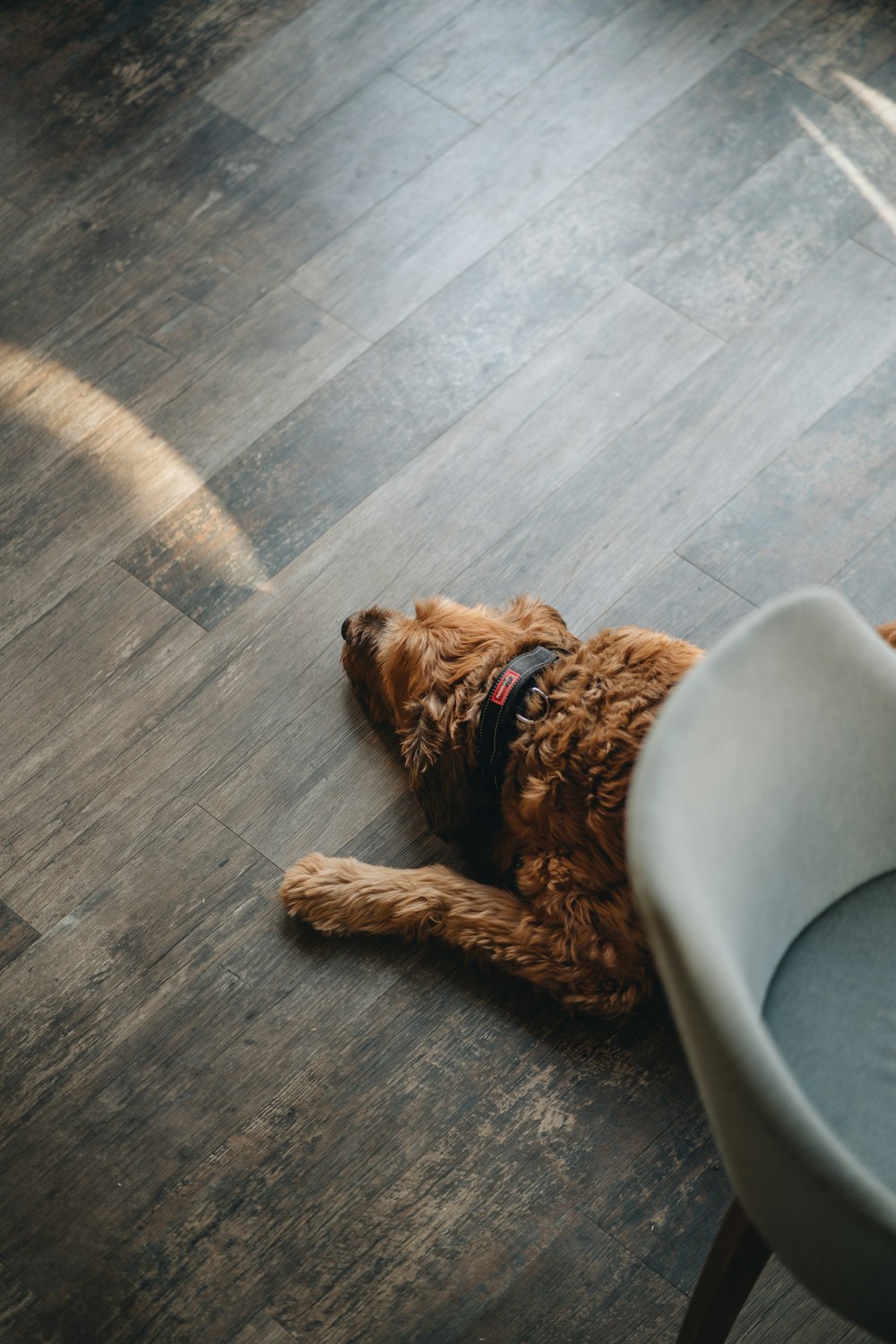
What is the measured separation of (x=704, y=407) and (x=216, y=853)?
1.35m

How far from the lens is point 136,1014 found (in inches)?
75.7

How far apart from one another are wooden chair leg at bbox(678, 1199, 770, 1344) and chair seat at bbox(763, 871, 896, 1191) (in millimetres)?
148

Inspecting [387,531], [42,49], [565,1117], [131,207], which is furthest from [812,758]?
[42,49]

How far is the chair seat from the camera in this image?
1.14m

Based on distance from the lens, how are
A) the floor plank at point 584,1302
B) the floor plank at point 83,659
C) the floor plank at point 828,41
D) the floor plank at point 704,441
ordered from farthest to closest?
the floor plank at point 828,41, the floor plank at point 704,441, the floor plank at point 83,659, the floor plank at point 584,1302

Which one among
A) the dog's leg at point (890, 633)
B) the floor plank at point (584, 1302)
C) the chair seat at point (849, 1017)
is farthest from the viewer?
the dog's leg at point (890, 633)

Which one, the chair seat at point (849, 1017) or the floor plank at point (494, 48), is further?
the floor plank at point (494, 48)

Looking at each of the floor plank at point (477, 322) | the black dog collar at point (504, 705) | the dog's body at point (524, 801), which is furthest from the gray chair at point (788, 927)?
the floor plank at point (477, 322)

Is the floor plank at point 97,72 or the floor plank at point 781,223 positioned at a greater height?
the floor plank at point 97,72

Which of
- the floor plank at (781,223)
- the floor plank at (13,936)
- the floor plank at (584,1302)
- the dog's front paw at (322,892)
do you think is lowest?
the floor plank at (584,1302)

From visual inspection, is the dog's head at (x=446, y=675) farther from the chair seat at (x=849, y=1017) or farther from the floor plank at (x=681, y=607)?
the chair seat at (x=849, y=1017)

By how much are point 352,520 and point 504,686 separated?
0.76 meters

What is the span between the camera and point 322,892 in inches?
76.7

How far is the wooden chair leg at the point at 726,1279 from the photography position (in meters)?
1.22
